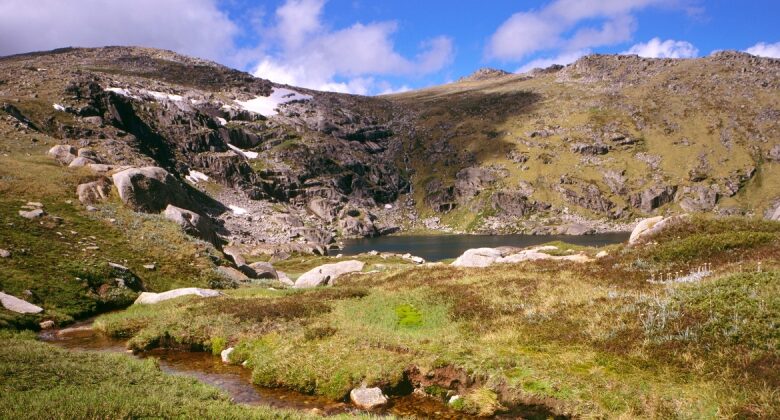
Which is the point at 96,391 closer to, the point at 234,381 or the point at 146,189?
the point at 234,381

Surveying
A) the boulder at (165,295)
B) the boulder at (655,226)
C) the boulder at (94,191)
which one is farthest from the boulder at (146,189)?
the boulder at (655,226)

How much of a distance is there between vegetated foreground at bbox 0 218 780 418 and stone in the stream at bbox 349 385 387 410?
415 millimetres

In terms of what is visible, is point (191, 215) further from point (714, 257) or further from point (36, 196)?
point (714, 257)

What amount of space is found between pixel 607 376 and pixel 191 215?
5041 centimetres

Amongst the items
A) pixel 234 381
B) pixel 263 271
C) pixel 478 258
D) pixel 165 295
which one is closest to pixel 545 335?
pixel 234 381

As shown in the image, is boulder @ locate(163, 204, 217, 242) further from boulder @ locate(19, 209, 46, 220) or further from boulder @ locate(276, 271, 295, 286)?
boulder @ locate(19, 209, 46, 220)

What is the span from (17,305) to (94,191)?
86.9 ft

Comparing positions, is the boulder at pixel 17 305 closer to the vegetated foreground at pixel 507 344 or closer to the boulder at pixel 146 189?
the vegetated foreground at pixel 507 344

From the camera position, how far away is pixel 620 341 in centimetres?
1557

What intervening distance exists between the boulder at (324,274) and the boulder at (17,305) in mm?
22310

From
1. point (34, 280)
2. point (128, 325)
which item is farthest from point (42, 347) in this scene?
point (34, 280)

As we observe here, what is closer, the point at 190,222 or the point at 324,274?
the point at 324,274

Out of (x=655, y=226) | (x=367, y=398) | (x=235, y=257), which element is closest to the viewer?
(x=367, y=398)

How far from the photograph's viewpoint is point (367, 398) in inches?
571
